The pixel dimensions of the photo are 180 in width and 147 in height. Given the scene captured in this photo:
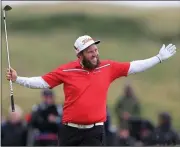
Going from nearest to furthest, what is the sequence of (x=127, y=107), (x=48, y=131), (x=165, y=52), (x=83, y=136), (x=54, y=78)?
(x=83, y=136) → (x=54, y=78) → (x=165, y=52) → (x=48, y=131) → (x=127, y=107)

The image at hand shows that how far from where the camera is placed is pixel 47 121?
51.8 ft

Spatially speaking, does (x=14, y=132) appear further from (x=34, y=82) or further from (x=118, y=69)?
(x=118, y=69)

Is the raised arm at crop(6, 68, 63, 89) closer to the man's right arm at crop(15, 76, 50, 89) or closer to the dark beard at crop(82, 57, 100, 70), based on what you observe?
the man's right arm at crop(15, 76, 50, 89)

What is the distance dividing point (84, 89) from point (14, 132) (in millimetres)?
5380

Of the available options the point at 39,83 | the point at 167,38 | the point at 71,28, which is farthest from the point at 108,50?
the point at 39,83

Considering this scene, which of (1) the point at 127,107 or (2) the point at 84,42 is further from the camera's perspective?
(1) the point at 127,107

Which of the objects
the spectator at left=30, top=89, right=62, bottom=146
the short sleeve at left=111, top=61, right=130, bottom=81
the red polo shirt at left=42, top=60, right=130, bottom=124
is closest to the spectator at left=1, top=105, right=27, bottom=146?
the spectator at left=30, top=89, right=62, bottom=146

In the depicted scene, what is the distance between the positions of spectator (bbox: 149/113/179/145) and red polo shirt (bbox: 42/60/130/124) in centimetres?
465

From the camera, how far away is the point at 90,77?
10930 millimetres

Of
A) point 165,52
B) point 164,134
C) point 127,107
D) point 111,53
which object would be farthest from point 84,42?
point 111,53

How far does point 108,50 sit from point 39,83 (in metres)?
28.1

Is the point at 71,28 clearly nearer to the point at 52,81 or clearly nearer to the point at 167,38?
the point at 167,38

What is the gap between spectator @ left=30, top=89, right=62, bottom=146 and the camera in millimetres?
15688

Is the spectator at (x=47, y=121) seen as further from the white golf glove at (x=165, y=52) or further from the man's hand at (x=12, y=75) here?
the white golf glove at (x=165, y=52)
